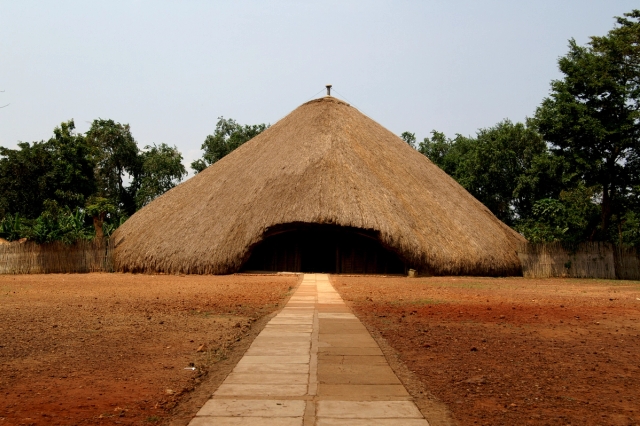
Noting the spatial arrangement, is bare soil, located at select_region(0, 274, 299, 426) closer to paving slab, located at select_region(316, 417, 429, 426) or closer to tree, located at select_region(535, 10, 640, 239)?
paving slab, located at select_region(316, 417, 429, 426)

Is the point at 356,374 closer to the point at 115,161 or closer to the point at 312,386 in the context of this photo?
the point at 312,386

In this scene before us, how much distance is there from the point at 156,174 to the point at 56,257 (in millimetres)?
21541

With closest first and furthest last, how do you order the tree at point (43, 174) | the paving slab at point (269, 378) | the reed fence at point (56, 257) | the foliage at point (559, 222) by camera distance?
the paving slab at point (269, 378), the reed fence at point (56, 257), the foliage at point (559, 222), the tree at point (43, 174)

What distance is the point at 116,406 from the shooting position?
4332mm

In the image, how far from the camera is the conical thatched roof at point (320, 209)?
1972cm

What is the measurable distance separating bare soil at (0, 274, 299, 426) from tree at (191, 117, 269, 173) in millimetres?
33880

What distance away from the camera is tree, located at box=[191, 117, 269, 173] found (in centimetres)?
4559

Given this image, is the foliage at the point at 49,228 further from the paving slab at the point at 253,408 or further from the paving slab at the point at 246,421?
the paving slab at the point at 246,421

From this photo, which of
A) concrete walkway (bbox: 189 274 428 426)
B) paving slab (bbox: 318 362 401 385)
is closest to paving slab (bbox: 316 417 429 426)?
concrete walkway (bbox: 189 274 428 426)

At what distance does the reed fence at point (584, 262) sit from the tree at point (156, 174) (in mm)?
29407

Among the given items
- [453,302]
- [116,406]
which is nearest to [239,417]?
[116,406]

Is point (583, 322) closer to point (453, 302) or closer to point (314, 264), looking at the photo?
point (453, 302)

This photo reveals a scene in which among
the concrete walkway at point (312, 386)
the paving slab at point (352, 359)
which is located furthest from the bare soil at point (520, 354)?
the concrete walkway at point (312, 386)

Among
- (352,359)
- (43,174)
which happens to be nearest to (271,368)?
(352,359)
